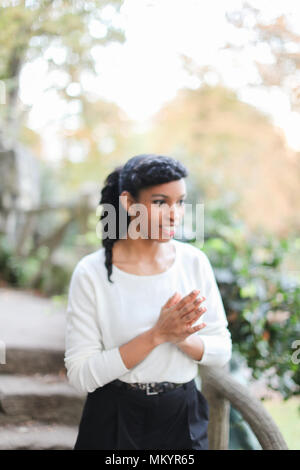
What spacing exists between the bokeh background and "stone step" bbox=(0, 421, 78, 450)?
0.07ft

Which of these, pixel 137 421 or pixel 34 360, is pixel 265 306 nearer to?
pixel 137 421

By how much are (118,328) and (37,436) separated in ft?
3.83

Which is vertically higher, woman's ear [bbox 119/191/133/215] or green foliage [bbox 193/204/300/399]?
woman's ear [bbox 119/191/133/215]

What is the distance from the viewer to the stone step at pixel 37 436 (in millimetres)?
1944

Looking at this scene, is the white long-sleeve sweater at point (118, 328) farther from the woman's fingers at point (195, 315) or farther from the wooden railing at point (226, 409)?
the wooden railing at point (226, 409)

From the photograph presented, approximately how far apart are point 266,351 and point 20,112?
3885mm

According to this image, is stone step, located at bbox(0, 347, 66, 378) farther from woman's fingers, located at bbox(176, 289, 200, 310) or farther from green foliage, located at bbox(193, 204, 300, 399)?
woman's fingers, located at bbox(176, 289, 200, 310)

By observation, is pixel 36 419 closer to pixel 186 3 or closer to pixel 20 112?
pixel 186 3

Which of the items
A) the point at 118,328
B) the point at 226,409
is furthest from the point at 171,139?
the point at 118,328

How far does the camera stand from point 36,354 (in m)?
2.76

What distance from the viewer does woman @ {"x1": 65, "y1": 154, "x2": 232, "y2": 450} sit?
122 centimetres

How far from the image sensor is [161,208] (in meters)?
1.25

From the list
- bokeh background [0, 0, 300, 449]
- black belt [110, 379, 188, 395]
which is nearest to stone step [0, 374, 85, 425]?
bokeh background [0, 0, 300, 449]
